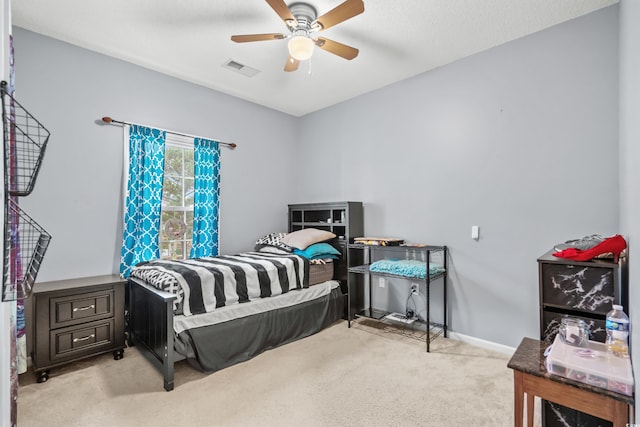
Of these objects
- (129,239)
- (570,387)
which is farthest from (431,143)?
(129,239)

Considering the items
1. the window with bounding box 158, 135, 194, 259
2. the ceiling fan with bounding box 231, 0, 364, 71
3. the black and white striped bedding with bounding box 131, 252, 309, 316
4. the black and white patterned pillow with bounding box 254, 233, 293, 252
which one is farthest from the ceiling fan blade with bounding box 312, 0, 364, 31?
the black and white patterned pillow with bounding box 254, 233, 293, 252

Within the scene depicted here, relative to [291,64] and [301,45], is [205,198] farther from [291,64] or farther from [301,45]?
[301,45]

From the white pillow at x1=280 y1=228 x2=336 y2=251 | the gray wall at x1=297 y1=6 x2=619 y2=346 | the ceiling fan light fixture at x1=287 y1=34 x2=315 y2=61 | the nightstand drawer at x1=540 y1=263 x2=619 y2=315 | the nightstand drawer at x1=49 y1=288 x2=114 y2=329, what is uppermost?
the ceiling fan light fixture at x1=287 y1=34 x2=315 y2=61

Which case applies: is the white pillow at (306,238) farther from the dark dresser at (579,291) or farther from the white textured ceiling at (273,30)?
the dark dresser at (579,291)

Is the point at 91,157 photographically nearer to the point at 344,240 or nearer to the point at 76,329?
the point at 76,329

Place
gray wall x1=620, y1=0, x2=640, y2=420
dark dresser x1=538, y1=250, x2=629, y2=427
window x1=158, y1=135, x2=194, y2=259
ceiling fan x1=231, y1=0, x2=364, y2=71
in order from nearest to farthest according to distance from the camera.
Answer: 1. gray wall x1=620, y1=0, x2=640, y2=420
2. dark dresser x1=538, y1=250, x2=629, y2=427
3. ceiling fan x1=231, y1=0, x2=364, y2=71
4. window x1=158, y1=135, x2=194, y2=259

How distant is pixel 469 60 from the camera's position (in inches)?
117

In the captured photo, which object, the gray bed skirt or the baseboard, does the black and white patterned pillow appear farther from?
the baseboard

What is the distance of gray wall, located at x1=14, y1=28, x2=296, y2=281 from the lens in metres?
2.62

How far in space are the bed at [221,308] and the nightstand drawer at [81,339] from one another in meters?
0.23

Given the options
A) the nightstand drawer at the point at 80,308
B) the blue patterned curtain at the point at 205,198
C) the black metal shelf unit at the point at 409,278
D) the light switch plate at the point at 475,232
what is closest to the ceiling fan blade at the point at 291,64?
the blue patterned curtain at the point at 205,198

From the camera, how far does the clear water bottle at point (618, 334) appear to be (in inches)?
52.9

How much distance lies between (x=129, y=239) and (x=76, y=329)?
864 mm

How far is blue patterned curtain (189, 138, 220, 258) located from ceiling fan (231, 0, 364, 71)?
164 centimetres
